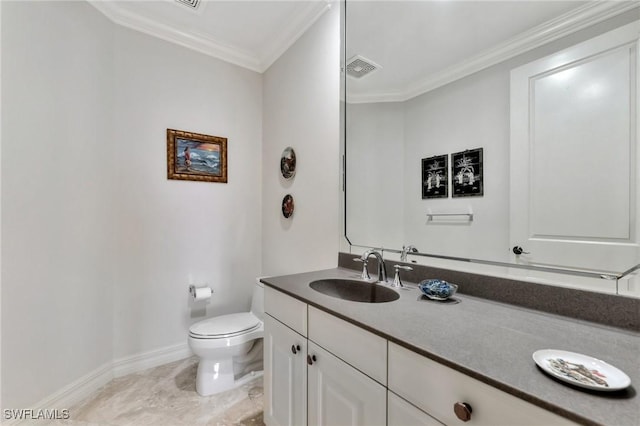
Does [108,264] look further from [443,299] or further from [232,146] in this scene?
[443,299]

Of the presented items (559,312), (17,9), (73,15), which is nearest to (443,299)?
(559,312)

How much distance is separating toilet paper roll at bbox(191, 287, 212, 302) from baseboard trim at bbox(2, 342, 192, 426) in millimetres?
439

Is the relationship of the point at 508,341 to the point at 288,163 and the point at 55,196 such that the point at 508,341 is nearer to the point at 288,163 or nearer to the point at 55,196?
the point at 288,163

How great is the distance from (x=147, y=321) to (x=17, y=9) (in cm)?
204

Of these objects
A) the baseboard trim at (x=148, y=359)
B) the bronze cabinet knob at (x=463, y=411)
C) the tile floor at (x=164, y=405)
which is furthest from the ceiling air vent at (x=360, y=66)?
the baseboard trim at (x=148, y=359)

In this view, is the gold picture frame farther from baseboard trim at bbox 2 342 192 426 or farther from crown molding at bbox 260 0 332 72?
baseboard trim at bbox 2 342 192 426

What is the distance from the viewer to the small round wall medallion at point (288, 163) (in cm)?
213

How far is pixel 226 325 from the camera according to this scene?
1885mm

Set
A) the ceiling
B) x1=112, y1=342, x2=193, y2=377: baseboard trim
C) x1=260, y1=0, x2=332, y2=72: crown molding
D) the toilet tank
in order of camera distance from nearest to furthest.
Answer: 1. the ceiling
2. x1=260, y1=0, x2=332, y2=72: crown molding
3. x1=112, y1=342, x2=193, y2=377: baseboard trim
4. the toilet tank

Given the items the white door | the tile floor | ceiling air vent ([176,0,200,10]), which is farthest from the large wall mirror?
the tile floor

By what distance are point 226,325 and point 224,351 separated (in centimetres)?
18

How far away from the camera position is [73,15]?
170 cm

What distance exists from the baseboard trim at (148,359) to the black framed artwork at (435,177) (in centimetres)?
222

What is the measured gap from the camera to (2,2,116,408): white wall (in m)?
1.39
